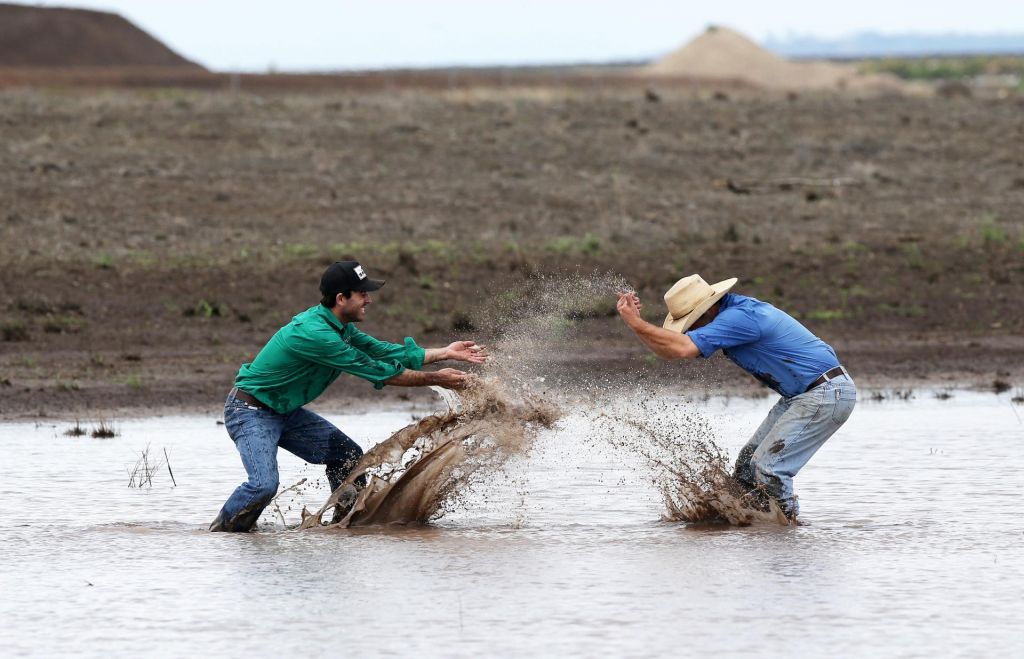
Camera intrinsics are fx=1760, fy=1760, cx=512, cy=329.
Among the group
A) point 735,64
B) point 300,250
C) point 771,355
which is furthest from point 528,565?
point 735,64

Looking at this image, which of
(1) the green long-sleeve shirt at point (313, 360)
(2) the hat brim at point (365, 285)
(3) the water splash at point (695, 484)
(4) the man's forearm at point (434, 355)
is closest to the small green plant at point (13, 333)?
(1) the green long-sleeve shirt at point (313, 360)

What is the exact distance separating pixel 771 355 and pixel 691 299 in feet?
1.77

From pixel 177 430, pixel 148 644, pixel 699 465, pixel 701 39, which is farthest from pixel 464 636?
pixel 701 39

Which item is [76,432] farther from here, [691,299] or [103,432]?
[691,299]

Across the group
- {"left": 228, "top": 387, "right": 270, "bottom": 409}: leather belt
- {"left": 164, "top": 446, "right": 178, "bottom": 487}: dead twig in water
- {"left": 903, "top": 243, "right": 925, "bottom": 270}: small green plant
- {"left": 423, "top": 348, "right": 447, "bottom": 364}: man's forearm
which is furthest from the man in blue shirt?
{"left": 903, "top": 243, "right": 925, "bottom": 270}: small green plant

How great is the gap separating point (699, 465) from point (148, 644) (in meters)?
3.88

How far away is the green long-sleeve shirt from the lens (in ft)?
30.6

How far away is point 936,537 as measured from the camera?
388 inches

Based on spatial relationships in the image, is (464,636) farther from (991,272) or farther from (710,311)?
(991,272)

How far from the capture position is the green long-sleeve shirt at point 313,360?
30.6ft

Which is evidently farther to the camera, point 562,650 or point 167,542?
point 167,542

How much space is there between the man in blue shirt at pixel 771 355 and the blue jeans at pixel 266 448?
193cm

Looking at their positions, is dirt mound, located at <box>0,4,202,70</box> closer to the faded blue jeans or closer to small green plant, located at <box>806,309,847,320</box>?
small green plant, located at <box>806,309,847,320</box>

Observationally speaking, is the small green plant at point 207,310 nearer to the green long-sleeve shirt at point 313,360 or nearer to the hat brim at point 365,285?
the green long-sleeve shirt at point 313,360
